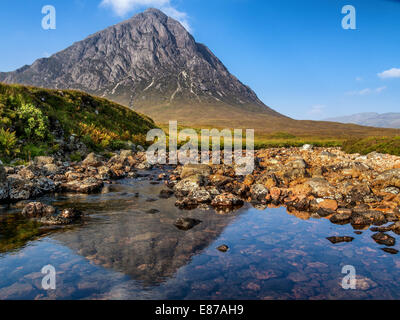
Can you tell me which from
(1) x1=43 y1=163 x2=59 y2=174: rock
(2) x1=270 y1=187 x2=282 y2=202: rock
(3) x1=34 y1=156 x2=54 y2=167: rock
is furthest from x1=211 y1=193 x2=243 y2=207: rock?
(3) x1=34 y1=156 x2=54 y2=167: rock

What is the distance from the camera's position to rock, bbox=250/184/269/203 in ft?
53.5

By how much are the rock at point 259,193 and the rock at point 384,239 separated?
6.47 meters

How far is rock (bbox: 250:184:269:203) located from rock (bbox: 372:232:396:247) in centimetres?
647

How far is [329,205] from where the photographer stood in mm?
13867

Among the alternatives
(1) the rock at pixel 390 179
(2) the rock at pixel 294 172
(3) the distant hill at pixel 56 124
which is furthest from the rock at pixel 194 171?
(3) the distant hill at pixel 56 124

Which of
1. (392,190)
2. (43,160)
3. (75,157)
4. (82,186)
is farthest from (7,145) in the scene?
(392,190)

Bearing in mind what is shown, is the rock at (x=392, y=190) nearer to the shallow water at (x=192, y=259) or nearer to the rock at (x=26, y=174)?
the shallow water at (x=192, y=259)

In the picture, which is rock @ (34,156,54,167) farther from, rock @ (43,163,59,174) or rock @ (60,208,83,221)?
rock @ (60,208,83,221)

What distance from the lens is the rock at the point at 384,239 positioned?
961 centimetres

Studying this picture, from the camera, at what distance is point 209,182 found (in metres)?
19.4

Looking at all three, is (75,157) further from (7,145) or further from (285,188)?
(285,188)

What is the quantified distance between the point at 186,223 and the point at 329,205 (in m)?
8.03
